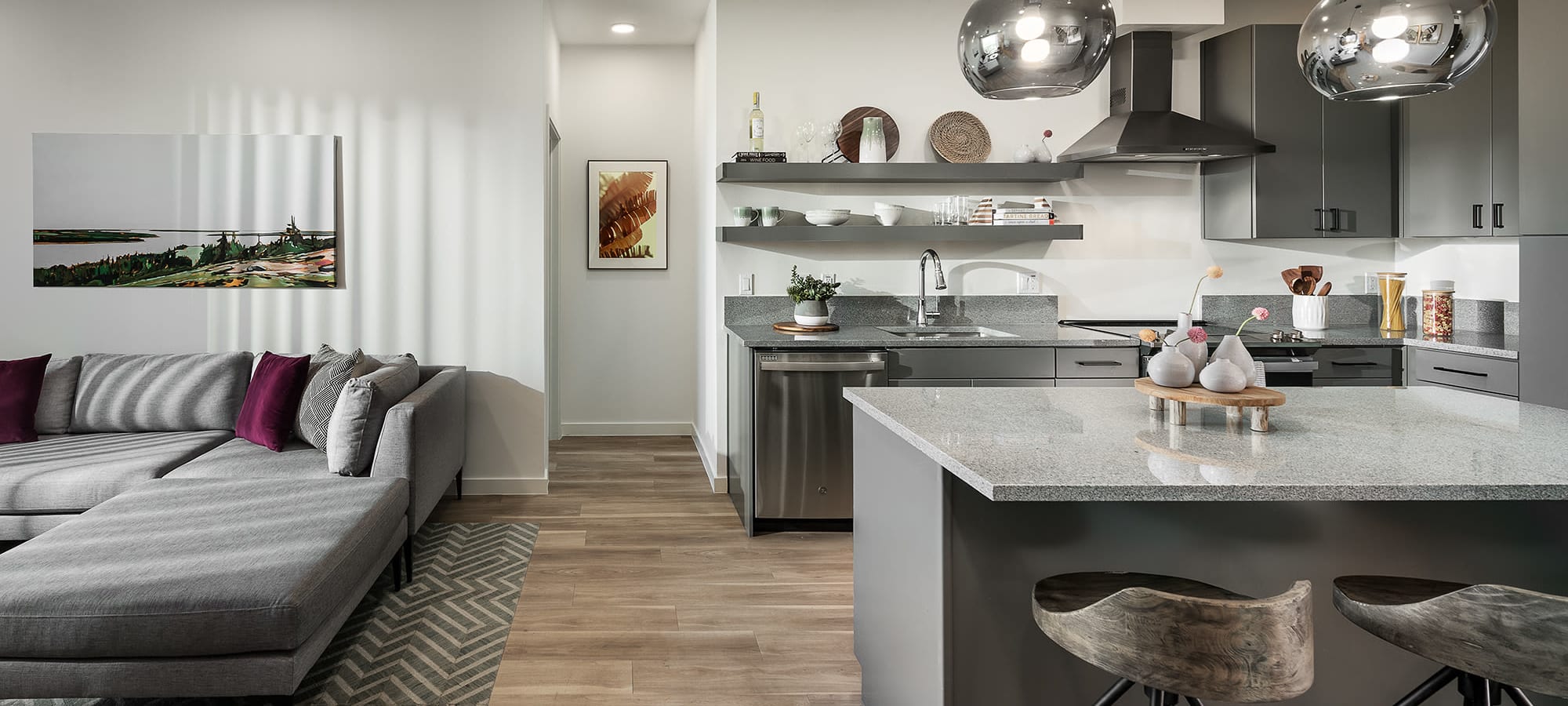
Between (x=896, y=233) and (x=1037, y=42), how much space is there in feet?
8.93

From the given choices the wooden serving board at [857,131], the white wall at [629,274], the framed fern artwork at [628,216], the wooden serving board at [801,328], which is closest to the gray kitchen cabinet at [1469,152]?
the wooden serving board at [857,131]

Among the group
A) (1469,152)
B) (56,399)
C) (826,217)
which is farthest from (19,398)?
(1469,152)

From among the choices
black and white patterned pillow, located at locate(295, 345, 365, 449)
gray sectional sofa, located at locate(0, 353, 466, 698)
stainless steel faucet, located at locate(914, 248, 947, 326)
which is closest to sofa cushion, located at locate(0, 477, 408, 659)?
gray sectional sofa, located at locate(0, 353, 466, 698)

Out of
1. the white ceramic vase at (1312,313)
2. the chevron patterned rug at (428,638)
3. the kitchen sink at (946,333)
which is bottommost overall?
the chevron patterned rug at (428,638)

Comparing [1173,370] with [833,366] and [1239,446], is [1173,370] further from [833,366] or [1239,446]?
[833,366]

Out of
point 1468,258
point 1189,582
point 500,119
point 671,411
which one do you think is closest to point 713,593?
point 1189,582

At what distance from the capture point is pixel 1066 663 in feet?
5.89

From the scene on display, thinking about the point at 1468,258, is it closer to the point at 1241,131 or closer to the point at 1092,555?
the point at 1241,131

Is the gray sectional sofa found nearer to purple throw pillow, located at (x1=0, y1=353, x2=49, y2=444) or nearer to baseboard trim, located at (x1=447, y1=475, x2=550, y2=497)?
purple throw pillow, located at (x1=0, y1=353, x2=49, y2=444)

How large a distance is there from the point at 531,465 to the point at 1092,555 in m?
3.51

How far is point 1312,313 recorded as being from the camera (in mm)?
4379

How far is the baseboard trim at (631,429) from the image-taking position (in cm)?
645

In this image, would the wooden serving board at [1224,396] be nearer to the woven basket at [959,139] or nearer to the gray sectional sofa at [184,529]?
the gray sectional sofa at [184,529]

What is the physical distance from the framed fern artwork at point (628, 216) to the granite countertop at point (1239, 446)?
4045 millimetres
